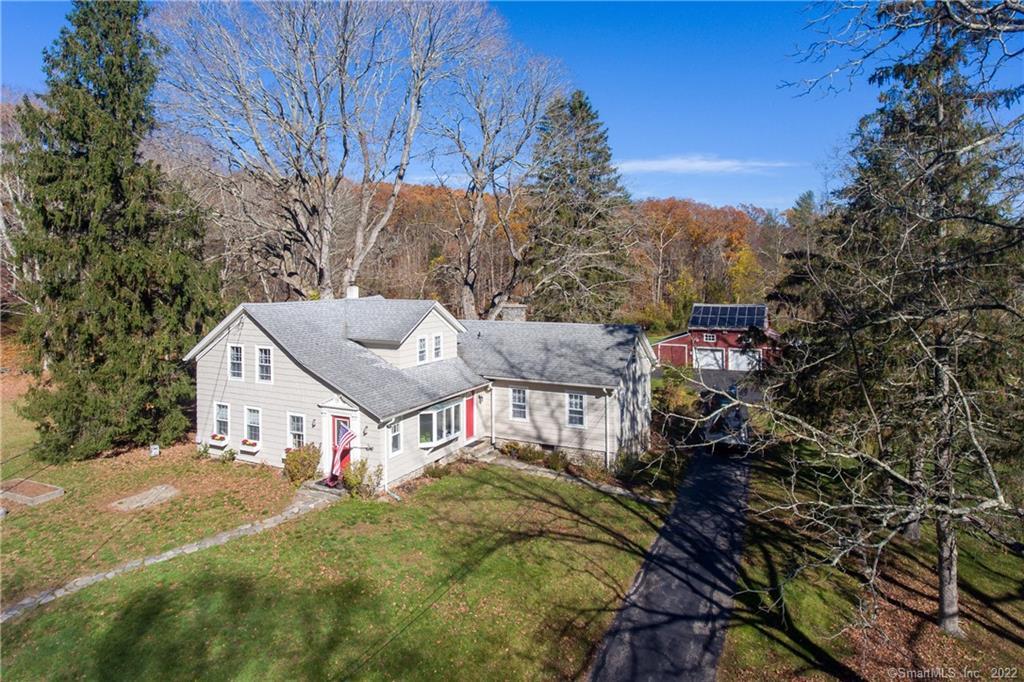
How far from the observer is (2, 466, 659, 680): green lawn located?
→ 9.19m

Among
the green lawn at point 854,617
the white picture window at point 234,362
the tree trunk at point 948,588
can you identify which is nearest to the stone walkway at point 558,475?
the green lawn at point 854,617

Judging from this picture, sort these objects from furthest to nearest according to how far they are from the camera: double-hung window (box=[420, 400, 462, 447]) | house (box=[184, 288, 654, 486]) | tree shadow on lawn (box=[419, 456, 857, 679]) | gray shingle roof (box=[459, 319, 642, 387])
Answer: gray shingle roof (box=[459, 319, 642, 387]) < double-hung window (box=[420, 400, 462, 447]) < house (box=[184, 288, 654, 486]) < tree shadow on lawn (box=[419, 456, 857, 679])

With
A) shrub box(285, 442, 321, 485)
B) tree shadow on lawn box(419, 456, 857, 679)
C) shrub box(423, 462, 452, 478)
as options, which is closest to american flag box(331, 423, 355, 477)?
shrub box(285, 442, 321, 485)

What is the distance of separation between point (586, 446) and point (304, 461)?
31.7 feet

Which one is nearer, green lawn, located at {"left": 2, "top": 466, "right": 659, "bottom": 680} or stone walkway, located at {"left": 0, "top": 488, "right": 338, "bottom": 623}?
green lawn, located at {"left": 2, "top": 466, "right": 659, "bottom": 680}

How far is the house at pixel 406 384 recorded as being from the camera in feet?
55.5

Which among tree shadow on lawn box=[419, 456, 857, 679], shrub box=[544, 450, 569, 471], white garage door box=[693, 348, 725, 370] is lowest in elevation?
tree shadow on lawn box=[419, 456, 857, 679]

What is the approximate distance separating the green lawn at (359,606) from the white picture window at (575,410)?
18.4 feet

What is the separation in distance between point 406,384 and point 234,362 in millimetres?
5758

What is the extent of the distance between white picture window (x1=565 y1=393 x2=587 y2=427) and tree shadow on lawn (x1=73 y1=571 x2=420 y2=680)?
35.3ft

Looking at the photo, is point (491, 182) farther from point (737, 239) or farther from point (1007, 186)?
point (737, 239)

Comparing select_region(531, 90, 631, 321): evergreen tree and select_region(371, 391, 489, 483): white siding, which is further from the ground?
select_region(531, 90, 631, 321): evergreen tree

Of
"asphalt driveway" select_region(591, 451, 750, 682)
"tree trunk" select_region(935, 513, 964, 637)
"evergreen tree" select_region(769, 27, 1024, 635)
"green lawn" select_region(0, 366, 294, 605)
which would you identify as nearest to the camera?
"evergreen tree" select_region(769, 27, 1024, 635)

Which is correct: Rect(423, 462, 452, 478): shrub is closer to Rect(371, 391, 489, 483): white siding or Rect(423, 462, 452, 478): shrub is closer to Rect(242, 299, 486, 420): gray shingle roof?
Rect(371, 391, 489, 483): white siding
